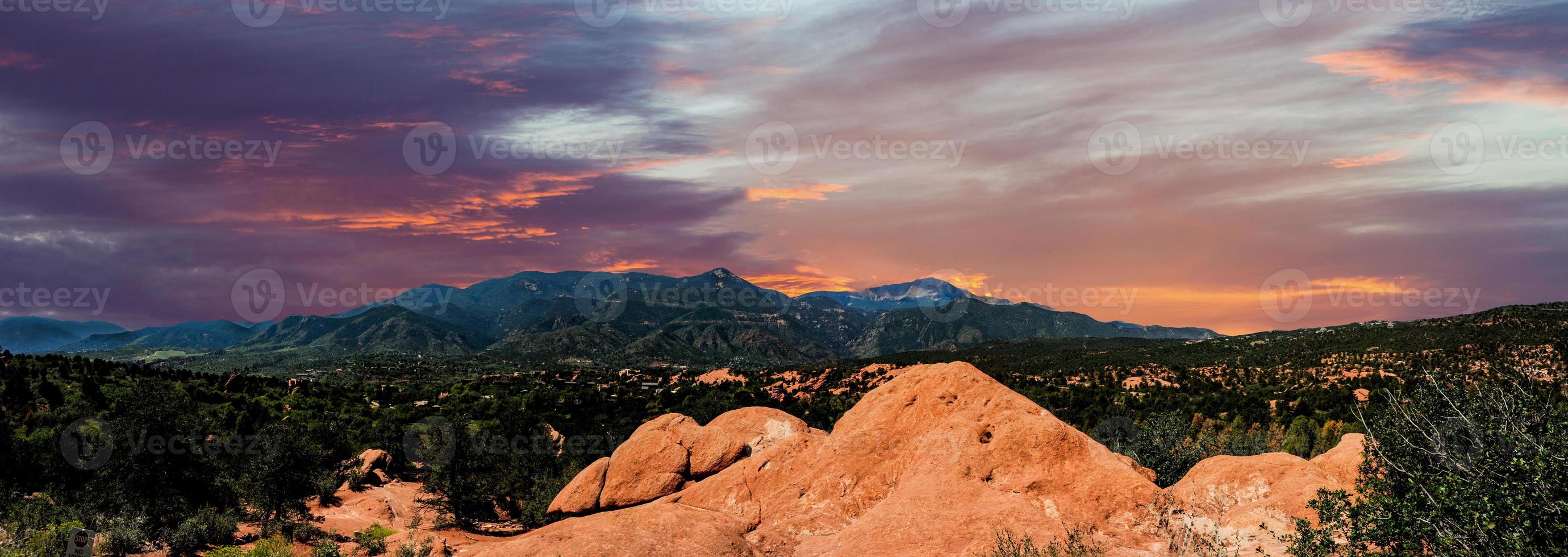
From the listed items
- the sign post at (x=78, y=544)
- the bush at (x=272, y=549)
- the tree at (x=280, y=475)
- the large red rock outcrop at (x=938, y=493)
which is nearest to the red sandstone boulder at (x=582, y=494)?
the large red rock outcrop at (x=938, y=493)

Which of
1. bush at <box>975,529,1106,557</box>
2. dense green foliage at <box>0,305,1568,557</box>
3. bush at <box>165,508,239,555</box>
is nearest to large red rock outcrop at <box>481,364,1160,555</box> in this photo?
bush at <box>975,529,1106,557</box>

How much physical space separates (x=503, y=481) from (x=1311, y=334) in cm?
14982

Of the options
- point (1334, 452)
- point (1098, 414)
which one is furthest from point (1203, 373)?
point (1334, 452)

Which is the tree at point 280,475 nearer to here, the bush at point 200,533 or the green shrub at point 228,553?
the bush at point 200,533

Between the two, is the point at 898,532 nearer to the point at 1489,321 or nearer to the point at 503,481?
the point at 503,481

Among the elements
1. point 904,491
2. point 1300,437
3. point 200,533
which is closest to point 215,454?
point 200,533

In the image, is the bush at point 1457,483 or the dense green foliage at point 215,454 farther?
the dense green foliage at point 215,454

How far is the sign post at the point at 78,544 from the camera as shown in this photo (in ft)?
97.9

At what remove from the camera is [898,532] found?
2325 centimetres

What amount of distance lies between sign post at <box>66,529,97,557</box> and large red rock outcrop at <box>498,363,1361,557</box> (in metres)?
21.4

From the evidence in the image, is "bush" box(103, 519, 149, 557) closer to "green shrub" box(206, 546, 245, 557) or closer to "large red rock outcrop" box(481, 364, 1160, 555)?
"green shrub" box(206, 546, 245, 557)

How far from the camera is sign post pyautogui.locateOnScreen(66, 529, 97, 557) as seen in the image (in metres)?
29.8

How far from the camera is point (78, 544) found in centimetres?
2986

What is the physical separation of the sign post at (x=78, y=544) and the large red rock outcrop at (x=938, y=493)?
21.4 metres
